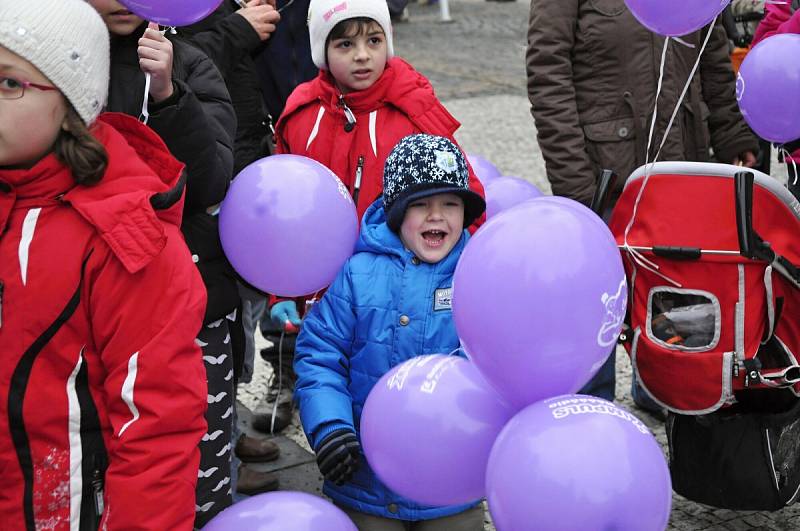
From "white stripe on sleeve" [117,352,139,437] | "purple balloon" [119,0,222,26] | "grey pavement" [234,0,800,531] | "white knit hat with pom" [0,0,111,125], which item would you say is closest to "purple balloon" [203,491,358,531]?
"white stripe on sleeve" [117,352,139,437]

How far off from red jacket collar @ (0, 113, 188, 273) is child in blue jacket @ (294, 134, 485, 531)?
766 mm

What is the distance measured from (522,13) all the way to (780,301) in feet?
45.3

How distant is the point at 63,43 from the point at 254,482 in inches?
91.4

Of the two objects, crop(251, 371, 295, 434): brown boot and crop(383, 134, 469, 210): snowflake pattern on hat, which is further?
crop(251, 371, 295, 434): brown boot

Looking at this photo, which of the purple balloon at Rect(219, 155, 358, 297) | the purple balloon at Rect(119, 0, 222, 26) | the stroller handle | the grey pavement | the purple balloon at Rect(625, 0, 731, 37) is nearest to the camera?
the purple balloon at Rect(119, 0, 222, 26)

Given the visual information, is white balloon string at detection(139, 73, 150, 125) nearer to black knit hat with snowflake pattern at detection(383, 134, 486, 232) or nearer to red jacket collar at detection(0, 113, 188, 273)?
red jacket collar at detection(0, 113, 188, 273)

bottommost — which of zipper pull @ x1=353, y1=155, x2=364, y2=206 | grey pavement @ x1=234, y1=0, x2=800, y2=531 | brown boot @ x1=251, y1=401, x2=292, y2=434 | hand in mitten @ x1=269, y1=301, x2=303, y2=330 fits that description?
grey pavement @ x1=234, y1=0, x2=800, y2=531

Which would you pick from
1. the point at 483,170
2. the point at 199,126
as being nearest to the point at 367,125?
the point at 483,170

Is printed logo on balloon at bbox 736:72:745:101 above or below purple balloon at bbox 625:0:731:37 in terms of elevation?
below

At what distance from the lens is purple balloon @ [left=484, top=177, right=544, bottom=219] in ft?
11.4

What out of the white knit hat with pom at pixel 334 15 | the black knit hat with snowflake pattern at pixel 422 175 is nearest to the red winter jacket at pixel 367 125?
the white knit hat with pom at pixel 334 15

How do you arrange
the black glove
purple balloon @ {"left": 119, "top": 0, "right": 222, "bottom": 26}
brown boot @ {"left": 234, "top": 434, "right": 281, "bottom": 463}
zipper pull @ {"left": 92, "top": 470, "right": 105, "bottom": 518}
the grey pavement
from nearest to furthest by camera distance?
zipper pull @ {"left": 92, "top": 470, "right": 105, "bottom": 518}
purple balloon @ {"left": 119, "top": 0, "right": 222, "bottom": 26}
the black glove
the grey pavement
brown boot @ {"left": 234, "top": 434, "right": 281, "bottom": 463}

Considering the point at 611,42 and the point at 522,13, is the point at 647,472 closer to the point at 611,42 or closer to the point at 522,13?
the point at 611,42

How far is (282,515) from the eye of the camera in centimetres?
230
